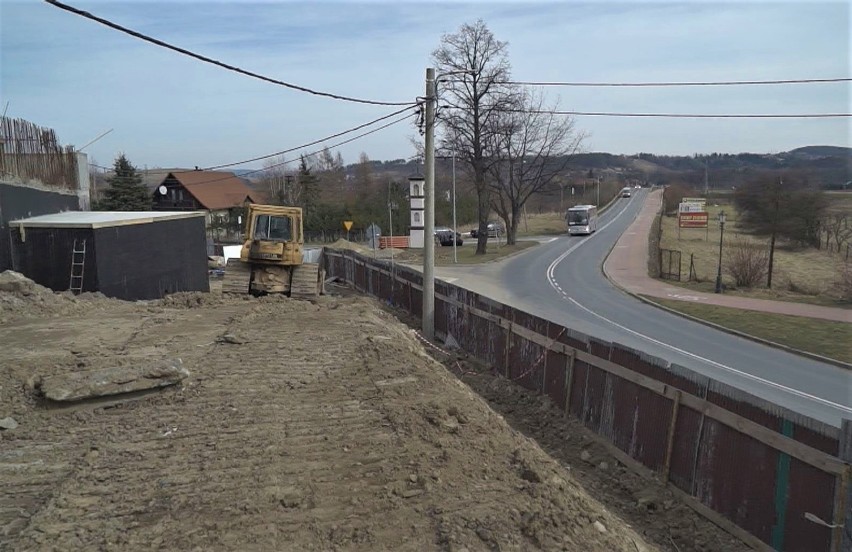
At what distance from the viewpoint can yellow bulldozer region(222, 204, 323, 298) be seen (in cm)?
1931

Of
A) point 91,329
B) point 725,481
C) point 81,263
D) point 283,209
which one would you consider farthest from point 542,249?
point 725,481

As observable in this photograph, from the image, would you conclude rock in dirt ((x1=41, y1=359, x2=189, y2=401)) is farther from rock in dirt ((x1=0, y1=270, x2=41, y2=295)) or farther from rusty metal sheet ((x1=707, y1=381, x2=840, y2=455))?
rock in dirt ((x1=0, y1=270, x2=41, y2=295))

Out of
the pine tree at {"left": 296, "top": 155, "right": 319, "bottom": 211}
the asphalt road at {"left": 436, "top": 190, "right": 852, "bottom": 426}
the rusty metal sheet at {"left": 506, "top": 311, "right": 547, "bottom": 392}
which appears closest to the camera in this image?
the rusty metal sheet at {"left": 506, "top": 311, "right": 547, "bottom": 392}

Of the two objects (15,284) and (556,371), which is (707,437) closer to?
(556,371)

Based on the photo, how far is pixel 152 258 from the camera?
20.9m

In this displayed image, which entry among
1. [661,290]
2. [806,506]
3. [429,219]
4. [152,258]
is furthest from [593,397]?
[661,290]

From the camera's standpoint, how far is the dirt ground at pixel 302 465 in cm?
516

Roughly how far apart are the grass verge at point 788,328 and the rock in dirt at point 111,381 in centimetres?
1765

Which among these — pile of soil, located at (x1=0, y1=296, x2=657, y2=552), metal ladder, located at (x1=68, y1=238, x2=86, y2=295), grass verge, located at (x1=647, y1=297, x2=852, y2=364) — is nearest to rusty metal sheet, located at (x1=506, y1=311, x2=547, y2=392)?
pile of soil, located at (x1=0, y1=296, x2=657, y2=552)

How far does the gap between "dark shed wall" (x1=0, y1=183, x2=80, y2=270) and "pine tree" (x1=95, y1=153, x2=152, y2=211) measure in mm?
34027

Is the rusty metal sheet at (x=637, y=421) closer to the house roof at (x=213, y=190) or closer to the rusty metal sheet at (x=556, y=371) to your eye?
the rusty metal sheet at (x=556, y=371)

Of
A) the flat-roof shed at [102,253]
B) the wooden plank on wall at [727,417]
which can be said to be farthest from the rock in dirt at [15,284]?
the wooden plank on wall at [727,417]

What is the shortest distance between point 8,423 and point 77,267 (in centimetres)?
1201

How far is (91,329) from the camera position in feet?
41.3
